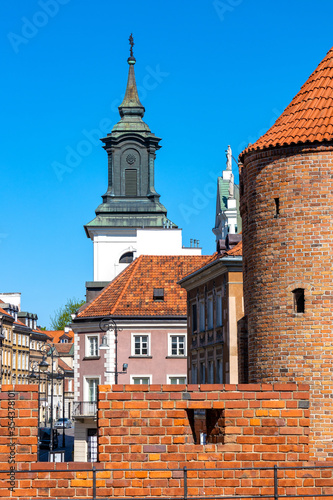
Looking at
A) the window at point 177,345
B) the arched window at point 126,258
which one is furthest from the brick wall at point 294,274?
the arched window at point 126,258

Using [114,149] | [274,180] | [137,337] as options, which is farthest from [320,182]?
[114,149]

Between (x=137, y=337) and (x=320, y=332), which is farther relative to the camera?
(x=137, y=337)

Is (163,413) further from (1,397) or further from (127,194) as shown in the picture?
(127,194)

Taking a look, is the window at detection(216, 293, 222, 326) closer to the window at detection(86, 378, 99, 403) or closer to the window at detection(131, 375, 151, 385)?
the window at detection(131, 375, 151, 385)

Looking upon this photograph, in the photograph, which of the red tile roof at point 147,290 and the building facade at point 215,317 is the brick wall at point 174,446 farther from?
the red tile roof at point 147,290

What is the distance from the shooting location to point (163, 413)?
1110 cm

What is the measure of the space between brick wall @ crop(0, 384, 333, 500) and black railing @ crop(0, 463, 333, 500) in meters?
0.01

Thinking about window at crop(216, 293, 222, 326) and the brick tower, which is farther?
window at crop(216, 293, 222, 326)

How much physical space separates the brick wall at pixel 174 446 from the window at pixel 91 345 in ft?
170

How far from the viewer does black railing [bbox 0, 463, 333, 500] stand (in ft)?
36.2

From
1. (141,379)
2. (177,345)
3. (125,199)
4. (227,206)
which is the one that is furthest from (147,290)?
(125,199)

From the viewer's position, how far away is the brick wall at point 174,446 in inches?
434

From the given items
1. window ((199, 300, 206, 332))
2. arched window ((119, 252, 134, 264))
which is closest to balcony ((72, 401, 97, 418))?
window ((199, 300, 206, 332))

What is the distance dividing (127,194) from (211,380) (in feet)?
194
